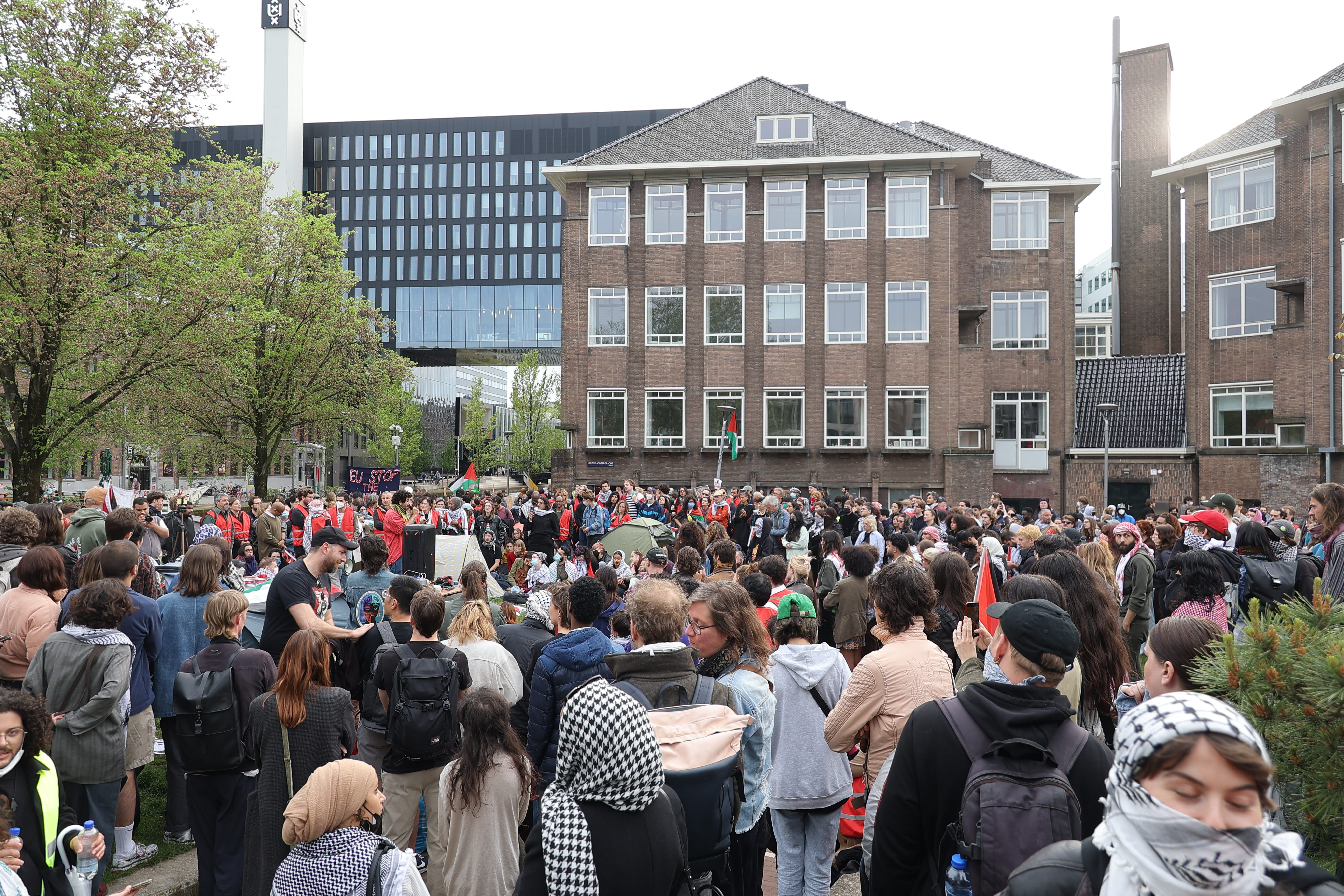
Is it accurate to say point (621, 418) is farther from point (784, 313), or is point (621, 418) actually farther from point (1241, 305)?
point (1241, 305)

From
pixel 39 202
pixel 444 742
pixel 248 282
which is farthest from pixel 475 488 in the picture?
pixel 444 742

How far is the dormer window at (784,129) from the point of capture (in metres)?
36.0

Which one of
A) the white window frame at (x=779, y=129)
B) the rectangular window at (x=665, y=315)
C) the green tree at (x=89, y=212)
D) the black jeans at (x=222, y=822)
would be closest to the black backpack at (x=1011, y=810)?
the black jeans at (x=222, y=822)

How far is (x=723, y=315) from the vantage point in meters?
35.9

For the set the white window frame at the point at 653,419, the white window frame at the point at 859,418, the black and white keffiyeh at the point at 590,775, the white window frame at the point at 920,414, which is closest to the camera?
the black and white keffiyeh at the point at 590,775

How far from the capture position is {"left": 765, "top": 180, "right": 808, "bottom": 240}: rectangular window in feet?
116

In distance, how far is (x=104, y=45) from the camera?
19.8 meters

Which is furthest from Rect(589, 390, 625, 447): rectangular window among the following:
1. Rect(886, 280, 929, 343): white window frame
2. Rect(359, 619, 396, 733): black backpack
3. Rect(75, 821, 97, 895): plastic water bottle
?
Rect(75, 821, 97, 895): plastic water bottle

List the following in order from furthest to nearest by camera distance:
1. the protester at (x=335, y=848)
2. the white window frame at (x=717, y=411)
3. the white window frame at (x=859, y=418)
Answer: the white window frame at (x=717, y=411) → the white window frame at (x=859, y=418) → the protester at (x=335, y=848)

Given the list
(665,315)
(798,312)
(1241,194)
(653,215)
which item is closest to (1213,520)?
(798,312)

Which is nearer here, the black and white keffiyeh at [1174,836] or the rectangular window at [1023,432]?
the black and white keffiyeh at [1174,836]

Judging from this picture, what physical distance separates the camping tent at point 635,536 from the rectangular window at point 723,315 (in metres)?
18.1

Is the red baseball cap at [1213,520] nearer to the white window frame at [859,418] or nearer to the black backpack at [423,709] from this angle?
the black backpack at [423,709]

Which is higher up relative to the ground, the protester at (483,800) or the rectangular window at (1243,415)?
the rectangular window at (1243,415)
